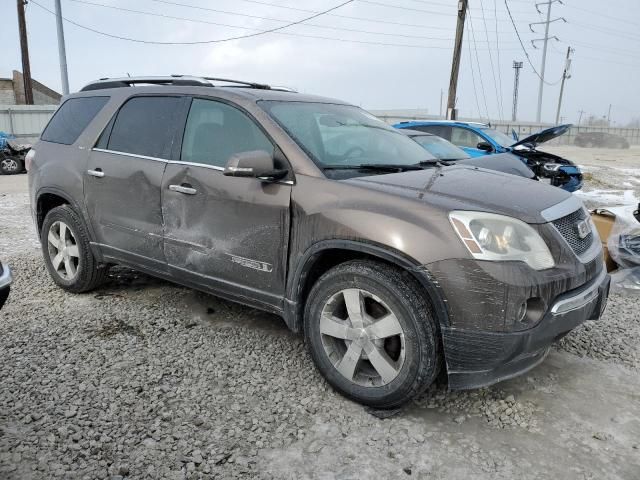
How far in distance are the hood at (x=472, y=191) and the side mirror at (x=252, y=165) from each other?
47 cm

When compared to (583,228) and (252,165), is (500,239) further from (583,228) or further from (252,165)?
(252,165)

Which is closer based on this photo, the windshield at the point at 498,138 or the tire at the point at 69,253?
the tire at the point at 69,253

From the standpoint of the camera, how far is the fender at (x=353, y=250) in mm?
2682

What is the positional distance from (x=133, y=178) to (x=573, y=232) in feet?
9.84

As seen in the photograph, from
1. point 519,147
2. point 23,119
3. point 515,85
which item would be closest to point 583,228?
point 519,147

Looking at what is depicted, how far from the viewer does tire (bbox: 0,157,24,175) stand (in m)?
15.9

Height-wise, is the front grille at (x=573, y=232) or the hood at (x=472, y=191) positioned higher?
the hood at (x=472, y=191)

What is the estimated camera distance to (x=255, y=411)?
296 cm

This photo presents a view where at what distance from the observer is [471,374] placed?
8.91ft

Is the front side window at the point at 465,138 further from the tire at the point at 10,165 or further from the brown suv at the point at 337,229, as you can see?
the tire at the point at 10,165

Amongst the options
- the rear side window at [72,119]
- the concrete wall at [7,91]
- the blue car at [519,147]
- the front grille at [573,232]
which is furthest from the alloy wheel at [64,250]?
the concrete wall at [7,91]

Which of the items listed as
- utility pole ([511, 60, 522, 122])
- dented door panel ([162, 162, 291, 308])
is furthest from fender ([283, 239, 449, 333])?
utility pole ([511, 60, 522, 122])

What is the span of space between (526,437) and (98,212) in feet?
11.3

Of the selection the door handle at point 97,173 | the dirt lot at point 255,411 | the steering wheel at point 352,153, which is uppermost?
the steering wheel at point 352,153
